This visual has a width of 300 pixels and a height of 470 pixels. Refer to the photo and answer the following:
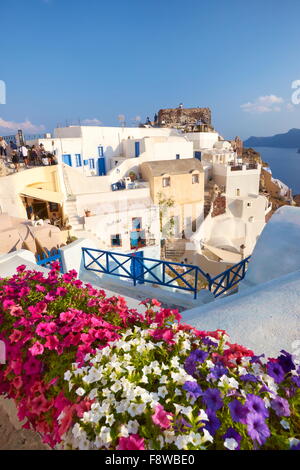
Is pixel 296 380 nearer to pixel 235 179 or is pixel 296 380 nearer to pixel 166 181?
pixel 166 181

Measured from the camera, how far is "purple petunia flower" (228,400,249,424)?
186 centimetres

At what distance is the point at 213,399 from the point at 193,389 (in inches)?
6.6

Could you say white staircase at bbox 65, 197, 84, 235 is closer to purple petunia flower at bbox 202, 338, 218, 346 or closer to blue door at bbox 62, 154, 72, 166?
blue door at bbox 62, 154, 72, 166

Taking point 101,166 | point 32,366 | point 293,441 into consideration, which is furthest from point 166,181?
point 293,441

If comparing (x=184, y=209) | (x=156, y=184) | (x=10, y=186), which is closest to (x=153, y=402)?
(x=10, y=186)

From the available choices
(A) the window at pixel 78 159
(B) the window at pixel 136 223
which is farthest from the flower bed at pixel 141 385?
(A) the window at pixel 78 159

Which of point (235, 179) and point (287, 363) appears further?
point (235, 179)

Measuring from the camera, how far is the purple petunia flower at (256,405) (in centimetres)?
191

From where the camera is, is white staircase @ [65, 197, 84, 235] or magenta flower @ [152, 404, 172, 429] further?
white staircase @ [65, 197, 84, 235]

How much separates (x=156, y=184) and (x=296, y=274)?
2157cm

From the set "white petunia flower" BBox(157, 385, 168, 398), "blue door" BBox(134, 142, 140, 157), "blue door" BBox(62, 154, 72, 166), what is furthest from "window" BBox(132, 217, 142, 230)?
"white petunia flower" BBox(157, 385, 168, 398)

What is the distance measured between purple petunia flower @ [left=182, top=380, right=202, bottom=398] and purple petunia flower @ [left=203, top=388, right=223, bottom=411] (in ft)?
0.18

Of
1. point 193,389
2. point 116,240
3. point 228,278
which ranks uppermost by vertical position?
point 193,389

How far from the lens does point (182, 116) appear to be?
214 feet
